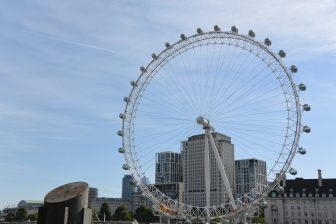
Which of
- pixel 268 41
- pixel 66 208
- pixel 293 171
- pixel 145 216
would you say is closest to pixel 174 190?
pixel 145 216

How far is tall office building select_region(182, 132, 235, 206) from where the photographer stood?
103 metres

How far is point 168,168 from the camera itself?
165 meters

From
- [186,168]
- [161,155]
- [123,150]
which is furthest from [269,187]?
[161,155]

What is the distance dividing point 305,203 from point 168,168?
72.9 metres

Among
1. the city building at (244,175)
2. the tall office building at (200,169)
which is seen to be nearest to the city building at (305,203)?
the tall office building at (200,169)

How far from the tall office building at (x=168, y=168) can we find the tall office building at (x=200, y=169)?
19.4m

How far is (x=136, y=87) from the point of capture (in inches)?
1789

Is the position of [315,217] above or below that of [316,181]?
below

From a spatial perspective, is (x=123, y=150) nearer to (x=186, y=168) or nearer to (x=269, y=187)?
(x=269, y=187)

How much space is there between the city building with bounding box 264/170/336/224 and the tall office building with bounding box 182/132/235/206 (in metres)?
12.6

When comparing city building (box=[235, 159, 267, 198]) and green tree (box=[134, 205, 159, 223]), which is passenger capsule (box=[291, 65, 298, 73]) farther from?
city building (box=[235, 159, 267, 198])

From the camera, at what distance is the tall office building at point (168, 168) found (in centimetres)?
16200

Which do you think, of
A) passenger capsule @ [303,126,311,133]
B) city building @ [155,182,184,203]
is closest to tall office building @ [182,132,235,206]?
city building @ [155,182,184,203]

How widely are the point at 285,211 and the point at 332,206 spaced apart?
10.6 m
